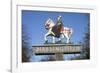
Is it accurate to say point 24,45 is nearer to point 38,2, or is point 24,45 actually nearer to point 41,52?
point 41,52

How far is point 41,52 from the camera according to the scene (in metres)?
1.82

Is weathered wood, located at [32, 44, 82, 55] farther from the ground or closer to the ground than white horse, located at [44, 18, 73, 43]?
closer to the ground

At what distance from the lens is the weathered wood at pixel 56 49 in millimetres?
1817

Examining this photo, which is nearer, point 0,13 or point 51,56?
point 0,13

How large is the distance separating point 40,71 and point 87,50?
49 centimetres

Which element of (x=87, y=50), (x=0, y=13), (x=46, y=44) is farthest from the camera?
(x=87, y=50)

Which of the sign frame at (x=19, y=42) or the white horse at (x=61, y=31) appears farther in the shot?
the white horse at (x=61, y=31)

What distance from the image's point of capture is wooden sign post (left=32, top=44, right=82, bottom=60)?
182cm

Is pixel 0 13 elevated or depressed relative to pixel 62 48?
elevated

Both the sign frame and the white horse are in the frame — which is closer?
the sign frame

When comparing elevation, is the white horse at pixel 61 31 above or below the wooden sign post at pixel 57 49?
above

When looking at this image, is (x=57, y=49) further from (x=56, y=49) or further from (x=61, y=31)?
(x=61, y=31)

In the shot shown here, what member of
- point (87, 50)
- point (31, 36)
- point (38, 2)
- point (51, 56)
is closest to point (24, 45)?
point (31, 36)

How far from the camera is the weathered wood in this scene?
71.5 inches
